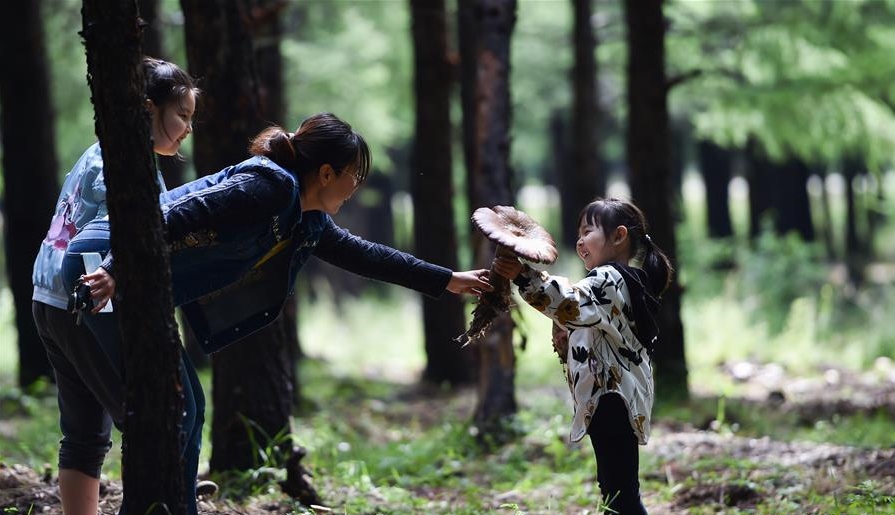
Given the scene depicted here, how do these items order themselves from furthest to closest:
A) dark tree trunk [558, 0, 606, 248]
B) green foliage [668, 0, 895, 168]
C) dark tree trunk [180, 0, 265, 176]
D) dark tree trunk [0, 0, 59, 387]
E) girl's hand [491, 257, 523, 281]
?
1. dark tree trunk [558, 0, 606, 248]
2. green foliage [668, 0, 895, 168]
3. dark tree trunk [0, 0, 59, 387]
4. dark tree trunk [180, 0, 265, 176]
5. girl's hand [491, 257, 523, 281]

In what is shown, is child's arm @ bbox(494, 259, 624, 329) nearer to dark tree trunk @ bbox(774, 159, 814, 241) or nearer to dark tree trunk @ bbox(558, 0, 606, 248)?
dark tree trunk @ bbox(558, 0, 606, 248)

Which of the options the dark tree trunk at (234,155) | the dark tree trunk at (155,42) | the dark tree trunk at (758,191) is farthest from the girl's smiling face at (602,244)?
the dark tree trunk at (758,191)

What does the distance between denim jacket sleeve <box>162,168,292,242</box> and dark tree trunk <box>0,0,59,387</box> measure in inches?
306

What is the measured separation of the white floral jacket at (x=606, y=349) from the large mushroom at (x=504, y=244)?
0.44 feet

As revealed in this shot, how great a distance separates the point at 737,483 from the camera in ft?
19.1

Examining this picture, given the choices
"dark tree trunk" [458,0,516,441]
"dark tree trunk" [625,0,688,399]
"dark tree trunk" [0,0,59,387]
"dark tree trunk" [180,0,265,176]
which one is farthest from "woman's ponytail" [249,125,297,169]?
"dark tree trunk" [0,0,59,387]

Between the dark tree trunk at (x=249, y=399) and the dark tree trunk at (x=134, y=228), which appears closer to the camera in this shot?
the dark tree trunk at (x=134, y=228)

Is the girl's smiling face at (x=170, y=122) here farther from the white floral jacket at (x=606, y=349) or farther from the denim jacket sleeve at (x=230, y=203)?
the white floral jacket at (x=606, y=349)

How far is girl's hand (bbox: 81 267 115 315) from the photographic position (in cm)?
346

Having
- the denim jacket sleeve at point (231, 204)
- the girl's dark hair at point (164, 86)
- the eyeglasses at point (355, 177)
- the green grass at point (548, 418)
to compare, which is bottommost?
the green grass at point (548, 418)

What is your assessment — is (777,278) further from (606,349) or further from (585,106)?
(606,349)

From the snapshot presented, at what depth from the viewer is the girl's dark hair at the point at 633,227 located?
4.28m

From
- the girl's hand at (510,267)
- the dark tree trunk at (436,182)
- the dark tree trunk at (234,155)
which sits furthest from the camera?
the dark tree trunk at (436,182)

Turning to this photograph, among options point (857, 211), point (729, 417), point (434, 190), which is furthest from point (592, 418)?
point (857, 211)
